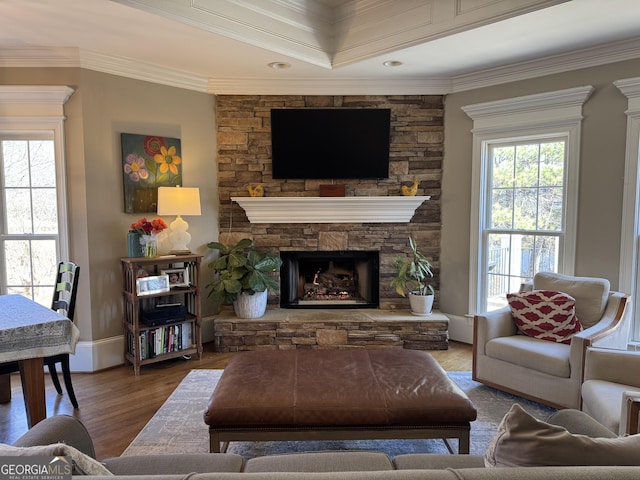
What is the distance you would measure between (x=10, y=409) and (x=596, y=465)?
11.5 feet

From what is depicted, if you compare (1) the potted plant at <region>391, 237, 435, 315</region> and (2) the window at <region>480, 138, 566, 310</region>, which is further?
(1) the potted plant at <region>391, 237, 435, 315</region>

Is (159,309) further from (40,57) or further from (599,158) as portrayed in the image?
(599,158)

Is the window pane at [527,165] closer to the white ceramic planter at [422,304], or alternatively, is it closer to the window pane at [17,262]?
the white ceramic planter at [422,304]

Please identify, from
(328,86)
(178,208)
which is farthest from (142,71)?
(328,86)

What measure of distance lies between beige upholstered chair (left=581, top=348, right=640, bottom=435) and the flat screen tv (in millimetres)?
2631

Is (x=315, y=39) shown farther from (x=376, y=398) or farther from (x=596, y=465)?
(x=596, y=465)

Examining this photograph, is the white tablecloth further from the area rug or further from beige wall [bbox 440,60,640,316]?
beige wall [bbox 440,60,640,316]

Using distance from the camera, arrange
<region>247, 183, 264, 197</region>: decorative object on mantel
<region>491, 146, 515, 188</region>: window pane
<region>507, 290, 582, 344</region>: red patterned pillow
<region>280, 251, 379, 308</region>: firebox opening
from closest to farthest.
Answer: <region>507, 290, 582, 344</region>: red patterned pillow, <region>491, 146, 515, 188</region>: window pane, <region>247, 183, 264, 197</region>: decorative object on mantel, <region>280, 251, 379, 308</region>: firebox opening

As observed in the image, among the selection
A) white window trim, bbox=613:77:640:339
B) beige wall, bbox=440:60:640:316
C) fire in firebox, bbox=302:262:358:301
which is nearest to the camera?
white window trim, bbox=613:77:640:339

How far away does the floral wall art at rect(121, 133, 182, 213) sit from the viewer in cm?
383

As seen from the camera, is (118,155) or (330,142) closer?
(118,155)

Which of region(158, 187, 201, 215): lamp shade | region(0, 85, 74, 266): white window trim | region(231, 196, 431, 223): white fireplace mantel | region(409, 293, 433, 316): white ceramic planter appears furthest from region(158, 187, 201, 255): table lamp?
region(409, 293, 433, 316): white ceramic planter

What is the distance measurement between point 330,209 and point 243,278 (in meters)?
1.15

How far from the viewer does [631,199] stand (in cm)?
336
